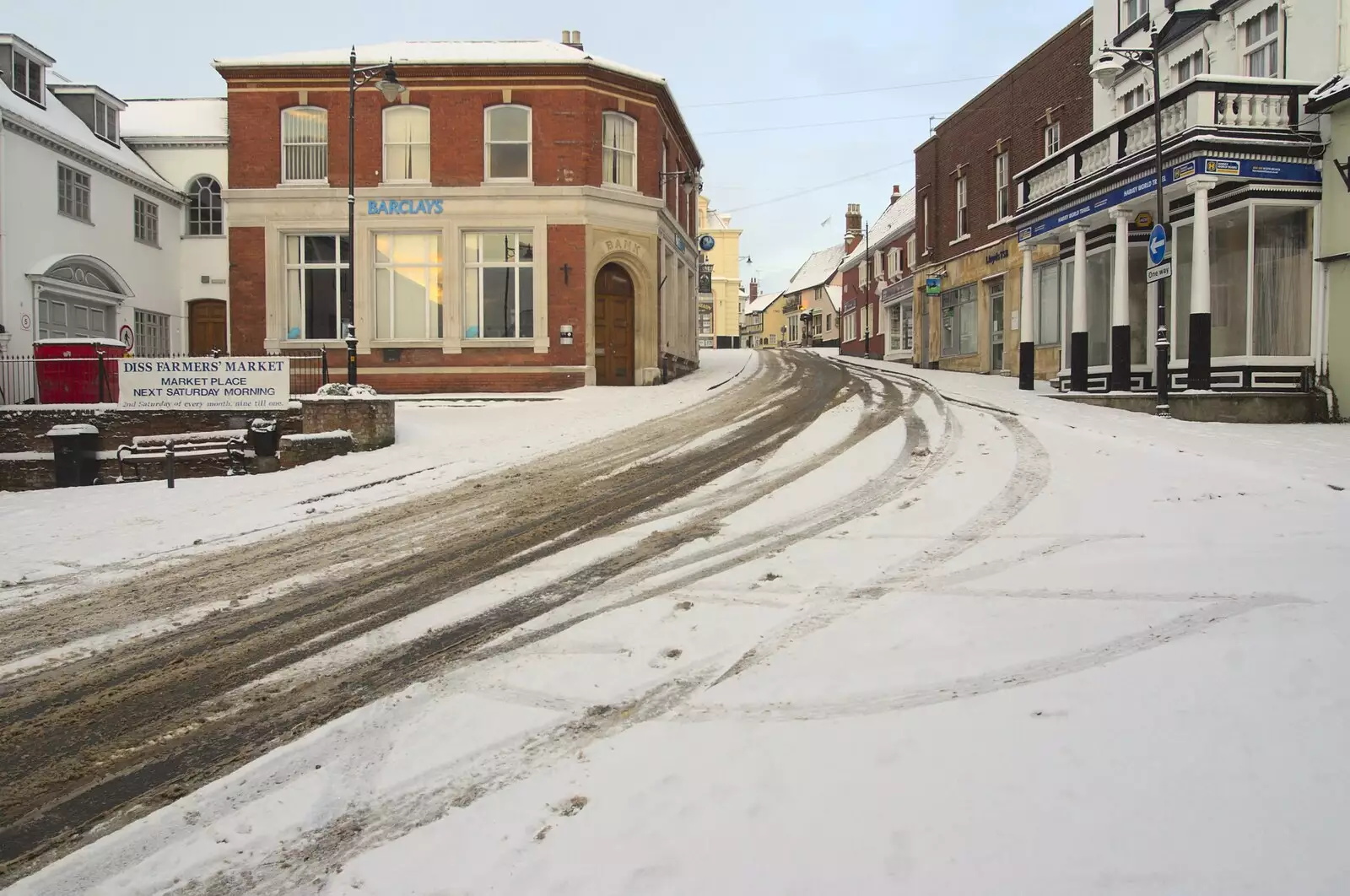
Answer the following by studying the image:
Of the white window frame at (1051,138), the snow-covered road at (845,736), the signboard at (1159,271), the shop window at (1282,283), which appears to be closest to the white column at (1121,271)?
the shop window at (1282,283)

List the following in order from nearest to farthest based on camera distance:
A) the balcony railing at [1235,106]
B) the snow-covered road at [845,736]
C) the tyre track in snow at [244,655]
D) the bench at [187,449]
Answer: the snow-covered road at [845,736], the tyre track in snow at [244,655], the bench at [187,449], the balcony railing at [1235,106]

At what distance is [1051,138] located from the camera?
24.5 meters

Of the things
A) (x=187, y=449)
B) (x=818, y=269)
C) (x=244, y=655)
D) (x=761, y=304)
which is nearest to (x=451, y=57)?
(x=187, y=449)

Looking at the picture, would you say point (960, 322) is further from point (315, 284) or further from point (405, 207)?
point (315, 284)

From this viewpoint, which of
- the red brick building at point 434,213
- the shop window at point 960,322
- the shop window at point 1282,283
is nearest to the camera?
the shop window at point 1282,283

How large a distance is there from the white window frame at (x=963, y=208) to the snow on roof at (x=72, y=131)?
1061 inches

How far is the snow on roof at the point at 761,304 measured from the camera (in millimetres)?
95681

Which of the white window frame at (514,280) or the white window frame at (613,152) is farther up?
the white window frame at (613,152)

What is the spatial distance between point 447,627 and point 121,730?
1.91 metres

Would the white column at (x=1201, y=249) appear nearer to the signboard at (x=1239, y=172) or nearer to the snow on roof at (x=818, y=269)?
the signboard at (x=1239, y=172)

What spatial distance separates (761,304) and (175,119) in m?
78.6

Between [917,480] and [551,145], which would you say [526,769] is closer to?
[917,480]

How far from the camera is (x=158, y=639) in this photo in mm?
5750

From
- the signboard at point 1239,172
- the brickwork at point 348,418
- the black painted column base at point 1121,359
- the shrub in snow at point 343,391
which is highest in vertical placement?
the signboard at point 1239,172
